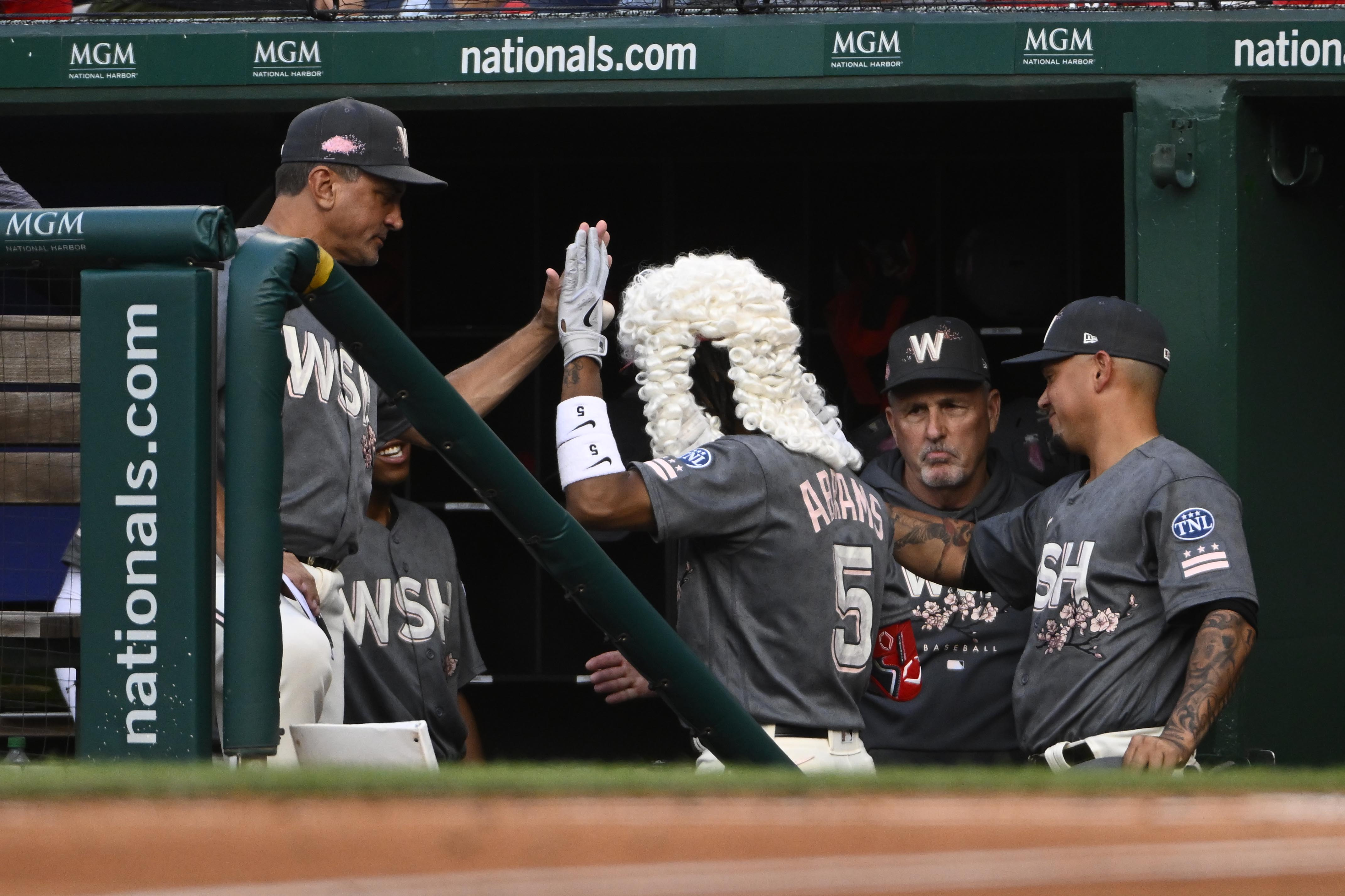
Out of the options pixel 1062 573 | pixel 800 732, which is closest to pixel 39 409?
pixel 800 732

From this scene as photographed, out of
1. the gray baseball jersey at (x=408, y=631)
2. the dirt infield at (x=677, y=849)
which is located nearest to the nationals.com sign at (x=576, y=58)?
the gray baseball jersey at (x=408, y=631)

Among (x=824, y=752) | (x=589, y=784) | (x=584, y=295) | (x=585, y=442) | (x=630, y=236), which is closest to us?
(x=589, y=784)

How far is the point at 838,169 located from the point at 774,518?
2.85m

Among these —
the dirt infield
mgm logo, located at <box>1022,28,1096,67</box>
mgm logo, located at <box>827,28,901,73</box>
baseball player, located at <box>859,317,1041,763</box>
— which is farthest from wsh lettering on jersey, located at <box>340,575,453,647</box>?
the dirt infield

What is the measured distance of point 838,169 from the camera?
5.67 meters

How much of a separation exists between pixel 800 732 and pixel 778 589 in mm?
313

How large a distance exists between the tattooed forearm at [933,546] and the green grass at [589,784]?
267 centimetres

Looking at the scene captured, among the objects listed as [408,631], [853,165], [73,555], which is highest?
[853,165]

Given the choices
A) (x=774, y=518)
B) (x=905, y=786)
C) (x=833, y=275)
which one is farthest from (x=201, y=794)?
(x=833, y=275)

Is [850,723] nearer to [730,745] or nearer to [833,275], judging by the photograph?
[730,745]

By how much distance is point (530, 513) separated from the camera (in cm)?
218

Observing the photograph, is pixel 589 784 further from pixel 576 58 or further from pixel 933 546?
pixel 576 58

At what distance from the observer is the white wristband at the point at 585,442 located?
2.99 meters

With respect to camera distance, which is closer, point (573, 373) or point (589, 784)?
point (589, 784)
